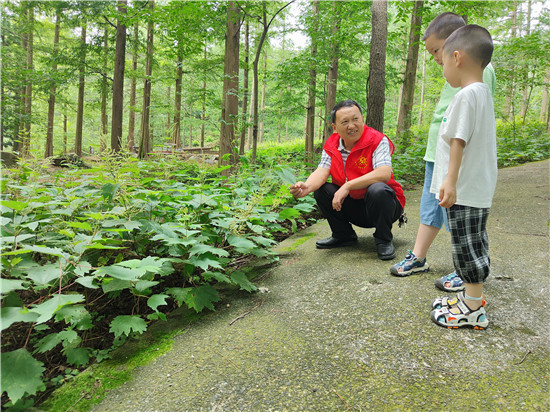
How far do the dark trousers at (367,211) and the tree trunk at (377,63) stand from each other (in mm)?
2780

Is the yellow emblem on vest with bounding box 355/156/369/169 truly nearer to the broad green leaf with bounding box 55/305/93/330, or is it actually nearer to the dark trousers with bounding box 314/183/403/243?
the dark trousers with bounding box 314/183/403/243

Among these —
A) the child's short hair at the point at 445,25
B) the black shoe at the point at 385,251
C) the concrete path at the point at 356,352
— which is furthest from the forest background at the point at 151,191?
the child's short hair at the point at 445,25

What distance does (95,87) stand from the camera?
41.9 ft

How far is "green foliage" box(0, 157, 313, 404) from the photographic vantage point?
1.26m

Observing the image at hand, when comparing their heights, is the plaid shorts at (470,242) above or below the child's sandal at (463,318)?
above

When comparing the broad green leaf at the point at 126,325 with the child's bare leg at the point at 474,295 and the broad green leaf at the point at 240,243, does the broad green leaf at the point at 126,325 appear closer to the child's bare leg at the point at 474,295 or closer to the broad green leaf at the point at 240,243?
the broad green leaf at the point at 240,243

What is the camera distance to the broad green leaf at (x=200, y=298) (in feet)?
5.93

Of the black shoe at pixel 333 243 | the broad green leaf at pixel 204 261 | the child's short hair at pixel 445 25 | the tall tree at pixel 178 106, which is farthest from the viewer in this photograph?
the tall tree at pixel 178 106

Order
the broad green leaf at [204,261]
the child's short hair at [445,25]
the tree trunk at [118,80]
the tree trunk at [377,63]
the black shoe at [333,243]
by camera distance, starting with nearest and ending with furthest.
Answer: the broad green leaf at [204,261], the child's short hair at [445,25], the black shoe at [333,243], the tree trunk at [377,63], the tree trunk at [118,80]

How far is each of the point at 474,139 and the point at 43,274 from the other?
2.04 meters

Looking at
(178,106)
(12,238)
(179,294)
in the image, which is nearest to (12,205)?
(12,238)

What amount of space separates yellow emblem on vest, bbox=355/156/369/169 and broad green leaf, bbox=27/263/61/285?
2219 mm

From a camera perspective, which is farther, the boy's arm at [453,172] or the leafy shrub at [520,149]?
the leafy shrub at [520,149]

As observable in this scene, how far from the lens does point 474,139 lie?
4.96 ft
